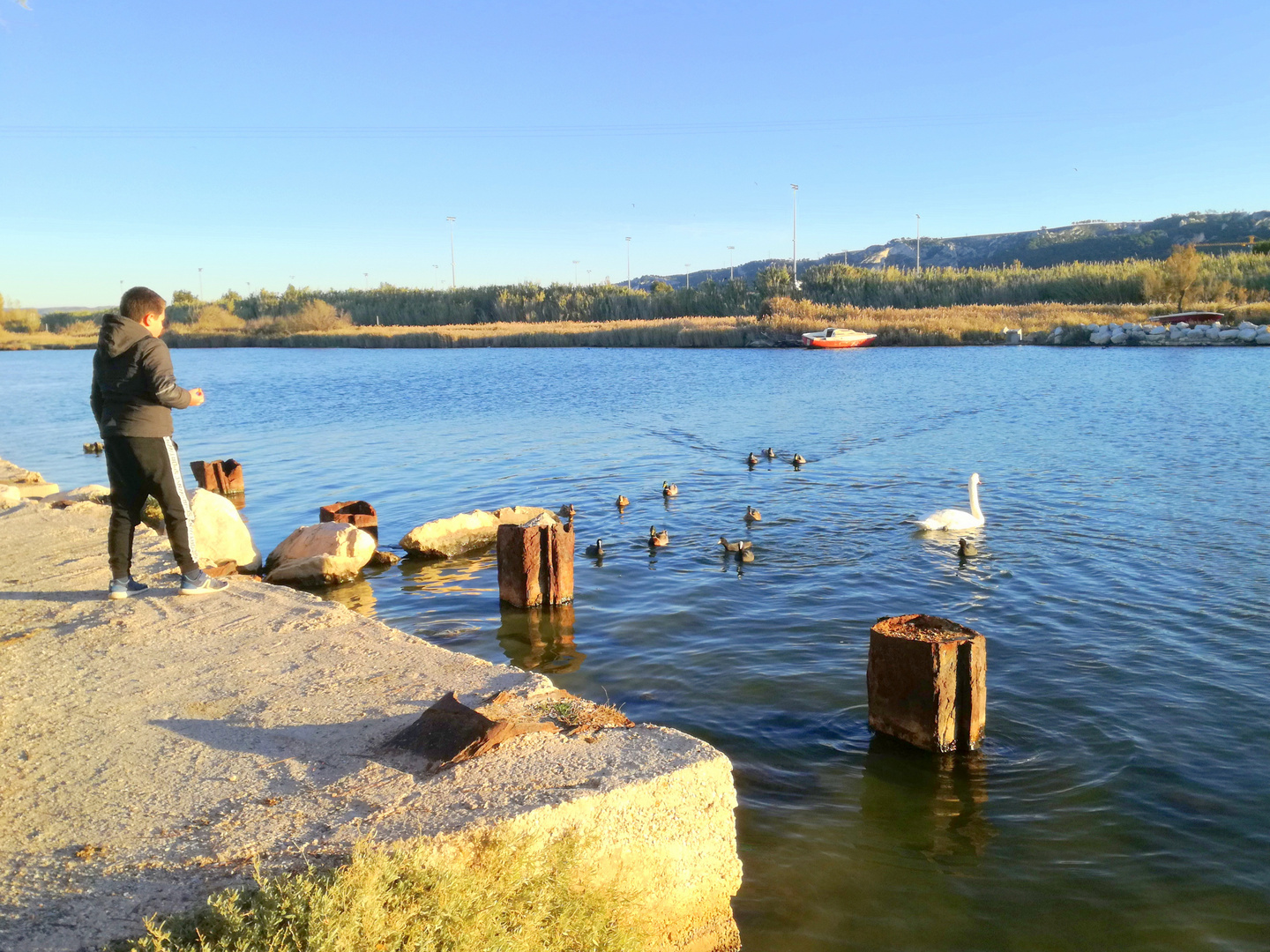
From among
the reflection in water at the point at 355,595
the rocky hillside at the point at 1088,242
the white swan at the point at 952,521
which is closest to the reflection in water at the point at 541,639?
the reflection in water at the point at 355,595

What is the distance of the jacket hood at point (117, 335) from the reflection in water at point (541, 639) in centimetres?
359

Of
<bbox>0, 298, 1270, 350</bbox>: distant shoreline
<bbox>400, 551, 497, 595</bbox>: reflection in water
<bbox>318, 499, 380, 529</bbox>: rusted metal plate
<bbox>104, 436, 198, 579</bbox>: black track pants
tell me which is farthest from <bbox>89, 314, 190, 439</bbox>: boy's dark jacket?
<bbox>0, 298, 1270, 350</bbox>: distant shoreline

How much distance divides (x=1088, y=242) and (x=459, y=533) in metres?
143

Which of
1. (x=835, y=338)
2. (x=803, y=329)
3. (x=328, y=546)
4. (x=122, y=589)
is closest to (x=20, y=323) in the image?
(x=803, y=329)

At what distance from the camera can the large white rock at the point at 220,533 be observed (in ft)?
29.7

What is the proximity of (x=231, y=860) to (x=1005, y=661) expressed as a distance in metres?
5.87

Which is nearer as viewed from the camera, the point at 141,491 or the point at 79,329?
the point at 141,491

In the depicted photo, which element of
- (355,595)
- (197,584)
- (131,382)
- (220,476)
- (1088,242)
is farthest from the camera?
(1088,242)

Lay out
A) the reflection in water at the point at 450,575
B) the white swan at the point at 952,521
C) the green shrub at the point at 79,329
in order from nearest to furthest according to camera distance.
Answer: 1. the reflection in water at the point at 450,575
2. the white swan at the point at 952,521
3. the green shrub at the point at 79,329

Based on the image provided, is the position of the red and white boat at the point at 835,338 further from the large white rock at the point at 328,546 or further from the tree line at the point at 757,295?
the large white rock at the point at 328,546

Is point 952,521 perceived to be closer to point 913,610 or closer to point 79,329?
point 913,610

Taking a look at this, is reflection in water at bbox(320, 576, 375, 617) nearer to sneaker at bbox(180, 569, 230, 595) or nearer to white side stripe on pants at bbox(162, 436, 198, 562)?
sneaker at bbox(180, 569, 230, 595)

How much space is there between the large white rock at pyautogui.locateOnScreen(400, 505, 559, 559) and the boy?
12.7ft

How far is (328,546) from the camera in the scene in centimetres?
952
